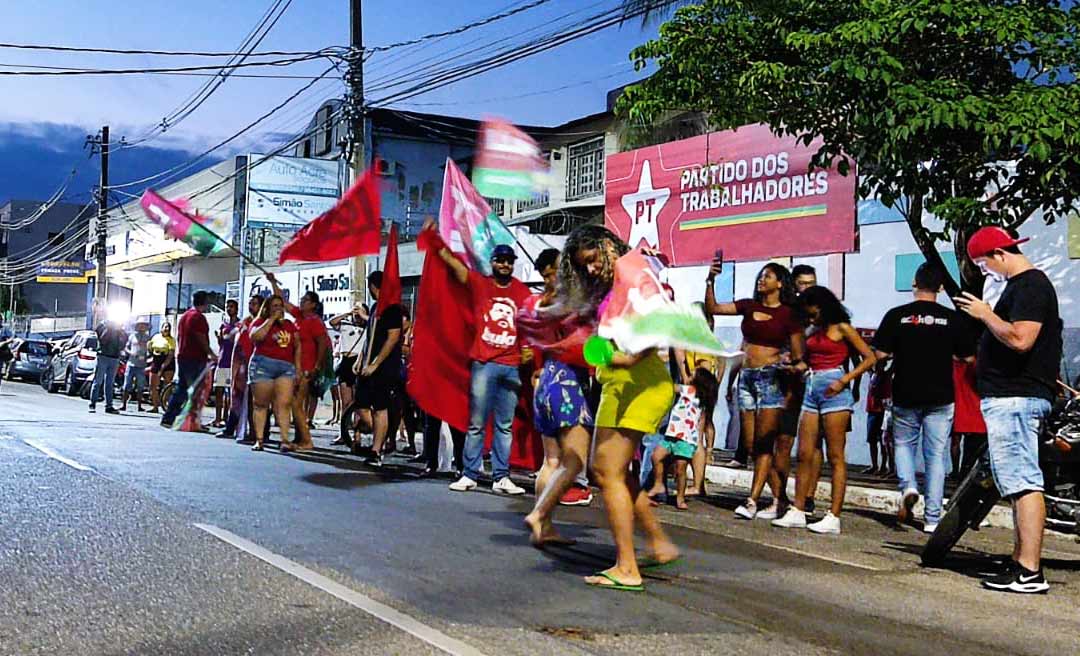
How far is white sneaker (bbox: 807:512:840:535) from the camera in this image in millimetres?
8508

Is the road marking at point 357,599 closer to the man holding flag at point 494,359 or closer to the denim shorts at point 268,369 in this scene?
the man holding flag at point 494,359

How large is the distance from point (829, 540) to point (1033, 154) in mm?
3078

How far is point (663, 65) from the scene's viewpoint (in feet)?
36.6

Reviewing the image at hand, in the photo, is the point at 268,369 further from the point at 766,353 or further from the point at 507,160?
the point at 766,353

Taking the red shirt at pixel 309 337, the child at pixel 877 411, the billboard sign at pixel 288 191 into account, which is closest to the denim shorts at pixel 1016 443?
the child at pixel 877 411

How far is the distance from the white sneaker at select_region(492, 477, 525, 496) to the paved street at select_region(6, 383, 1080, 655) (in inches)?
13.7

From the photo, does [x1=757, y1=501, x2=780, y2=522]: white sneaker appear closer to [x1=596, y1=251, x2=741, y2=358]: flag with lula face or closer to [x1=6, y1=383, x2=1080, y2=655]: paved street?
[x1=6, y1=383, x2=1080, y2=655]: paved street

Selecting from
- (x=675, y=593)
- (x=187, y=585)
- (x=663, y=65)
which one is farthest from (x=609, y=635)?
(x=663, y=65)

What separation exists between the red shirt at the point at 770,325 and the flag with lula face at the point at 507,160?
1.82 meters

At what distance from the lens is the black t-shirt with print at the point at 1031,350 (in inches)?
253

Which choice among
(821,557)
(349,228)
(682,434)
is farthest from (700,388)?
(349,228)

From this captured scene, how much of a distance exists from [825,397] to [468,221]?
3307 millimetres

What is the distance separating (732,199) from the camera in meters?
16.1

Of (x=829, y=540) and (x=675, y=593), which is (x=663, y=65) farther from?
(x=675, y=593)
